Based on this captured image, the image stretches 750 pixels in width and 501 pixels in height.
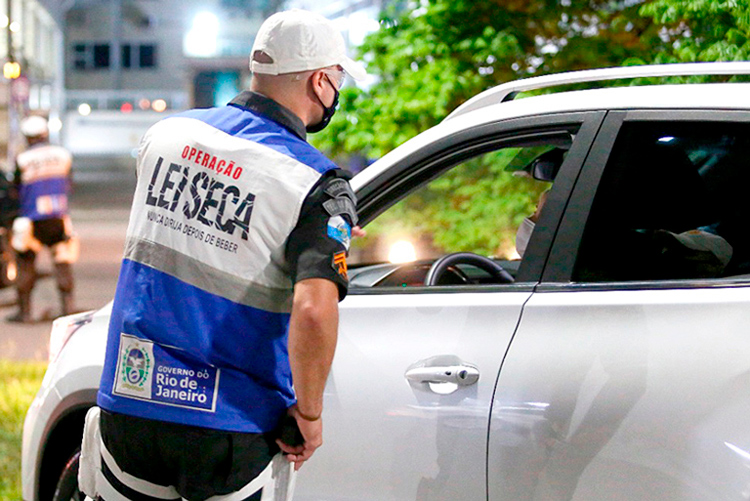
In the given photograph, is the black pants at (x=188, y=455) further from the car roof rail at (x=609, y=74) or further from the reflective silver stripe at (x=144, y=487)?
the car roof rail at (x=609, y=74)

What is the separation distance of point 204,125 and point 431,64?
5413 mm

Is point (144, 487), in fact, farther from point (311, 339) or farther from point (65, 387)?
point (65, 387)

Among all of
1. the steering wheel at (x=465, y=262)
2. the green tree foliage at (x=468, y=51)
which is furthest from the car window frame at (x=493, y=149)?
the green tree foliage at (x=468, y=51)

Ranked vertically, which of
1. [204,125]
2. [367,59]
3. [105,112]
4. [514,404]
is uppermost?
[105,112]

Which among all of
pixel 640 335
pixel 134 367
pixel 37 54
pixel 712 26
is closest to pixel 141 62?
pixel 37 54

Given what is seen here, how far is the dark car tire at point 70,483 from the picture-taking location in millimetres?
3143

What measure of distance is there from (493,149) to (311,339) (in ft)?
3.02

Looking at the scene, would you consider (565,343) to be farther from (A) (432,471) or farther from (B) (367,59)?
(B) (367,59)

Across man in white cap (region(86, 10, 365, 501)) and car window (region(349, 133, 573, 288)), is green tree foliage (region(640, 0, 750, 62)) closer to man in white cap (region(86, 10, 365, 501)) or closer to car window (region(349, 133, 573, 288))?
car window (region(349, 133, 573, 288))

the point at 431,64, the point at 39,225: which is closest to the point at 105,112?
the point at 39,225

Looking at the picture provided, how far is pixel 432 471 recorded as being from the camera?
8.18 ft

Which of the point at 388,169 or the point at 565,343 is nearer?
the point at 565,343

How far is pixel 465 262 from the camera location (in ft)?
10.6

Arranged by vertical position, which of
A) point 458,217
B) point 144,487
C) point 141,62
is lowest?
point 144,487
